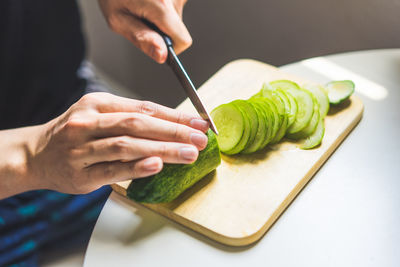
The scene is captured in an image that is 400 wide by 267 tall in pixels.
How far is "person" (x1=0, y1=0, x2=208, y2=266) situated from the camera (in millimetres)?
1035

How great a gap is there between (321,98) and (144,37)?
0.66 meters

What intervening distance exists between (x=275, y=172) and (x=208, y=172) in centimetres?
21

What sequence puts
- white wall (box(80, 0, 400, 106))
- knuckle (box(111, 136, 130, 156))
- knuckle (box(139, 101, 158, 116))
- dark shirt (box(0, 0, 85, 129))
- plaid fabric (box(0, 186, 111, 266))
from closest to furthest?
knuckle (box(111, 136, 130, 156)) → knuckle (box(139, 101, 158, 116)) → plaid fabric (box(0, 186, 111, 266)) → dark shirt (box(0, 0, 85, 129)) → white wall (box(80, 0, 400, 106))

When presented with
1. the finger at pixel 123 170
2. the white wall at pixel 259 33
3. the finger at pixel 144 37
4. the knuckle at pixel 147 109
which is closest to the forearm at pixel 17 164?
the finger at pixel 123 170

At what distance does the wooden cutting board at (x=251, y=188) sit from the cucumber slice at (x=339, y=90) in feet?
0.14

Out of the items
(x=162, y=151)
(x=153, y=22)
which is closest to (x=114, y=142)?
(x=162, y=151)

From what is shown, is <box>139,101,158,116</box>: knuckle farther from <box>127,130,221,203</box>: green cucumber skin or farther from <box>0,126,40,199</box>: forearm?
<box>0,126,40,199</box>: forearm

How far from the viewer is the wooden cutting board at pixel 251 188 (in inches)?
42.8

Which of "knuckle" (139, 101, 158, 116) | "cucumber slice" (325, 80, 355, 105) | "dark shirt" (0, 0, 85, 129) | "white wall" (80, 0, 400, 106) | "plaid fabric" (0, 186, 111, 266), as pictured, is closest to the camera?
"knuckle" (139, 101, 158, 116)

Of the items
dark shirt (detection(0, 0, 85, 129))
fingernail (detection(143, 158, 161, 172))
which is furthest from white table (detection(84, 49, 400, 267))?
dark shirt (detection(0, 0, 85, 129))

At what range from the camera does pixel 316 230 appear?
3.62 ft

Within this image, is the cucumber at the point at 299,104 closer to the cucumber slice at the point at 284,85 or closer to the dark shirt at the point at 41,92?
the cucumber slice at the point at 284,85

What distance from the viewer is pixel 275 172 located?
1235 millimetres

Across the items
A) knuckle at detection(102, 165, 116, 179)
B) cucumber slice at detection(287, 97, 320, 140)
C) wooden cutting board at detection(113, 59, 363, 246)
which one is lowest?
wooden cutting board at detection(113, 59, 363, 246)
